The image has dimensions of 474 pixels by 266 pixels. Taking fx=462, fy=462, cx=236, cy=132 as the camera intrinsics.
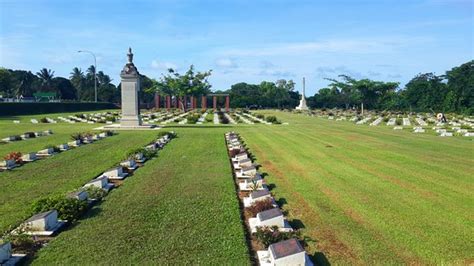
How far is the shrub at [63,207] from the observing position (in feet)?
23.4

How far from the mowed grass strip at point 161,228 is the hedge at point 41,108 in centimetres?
4121

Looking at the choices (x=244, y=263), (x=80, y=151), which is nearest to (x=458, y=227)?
(x=244, y=263)

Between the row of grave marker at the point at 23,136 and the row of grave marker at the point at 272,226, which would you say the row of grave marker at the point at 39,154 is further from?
the row of grave marker at the point at 272,226

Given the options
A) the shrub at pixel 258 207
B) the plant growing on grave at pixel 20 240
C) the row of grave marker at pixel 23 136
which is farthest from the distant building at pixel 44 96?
the plant growing on grave at pixel 20 240

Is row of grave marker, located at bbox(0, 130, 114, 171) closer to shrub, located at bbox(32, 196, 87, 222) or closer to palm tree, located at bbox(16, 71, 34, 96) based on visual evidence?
shrub, located at bbox(32, 196, 87, 222)

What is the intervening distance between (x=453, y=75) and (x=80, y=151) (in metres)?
71.9

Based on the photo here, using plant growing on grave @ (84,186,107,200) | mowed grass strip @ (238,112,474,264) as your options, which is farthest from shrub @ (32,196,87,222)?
mowed grass strip @ (238,112,474,264)

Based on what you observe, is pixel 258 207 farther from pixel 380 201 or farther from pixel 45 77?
pixel 45 77

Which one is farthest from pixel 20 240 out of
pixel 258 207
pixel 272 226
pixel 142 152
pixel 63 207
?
pixel 142 152

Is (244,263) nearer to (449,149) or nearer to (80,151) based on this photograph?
(80,151)

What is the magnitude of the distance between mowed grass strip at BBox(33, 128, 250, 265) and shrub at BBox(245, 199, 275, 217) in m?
0.23

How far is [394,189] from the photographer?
974 cm

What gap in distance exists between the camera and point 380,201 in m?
8.60

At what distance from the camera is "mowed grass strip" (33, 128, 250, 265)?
551cm
